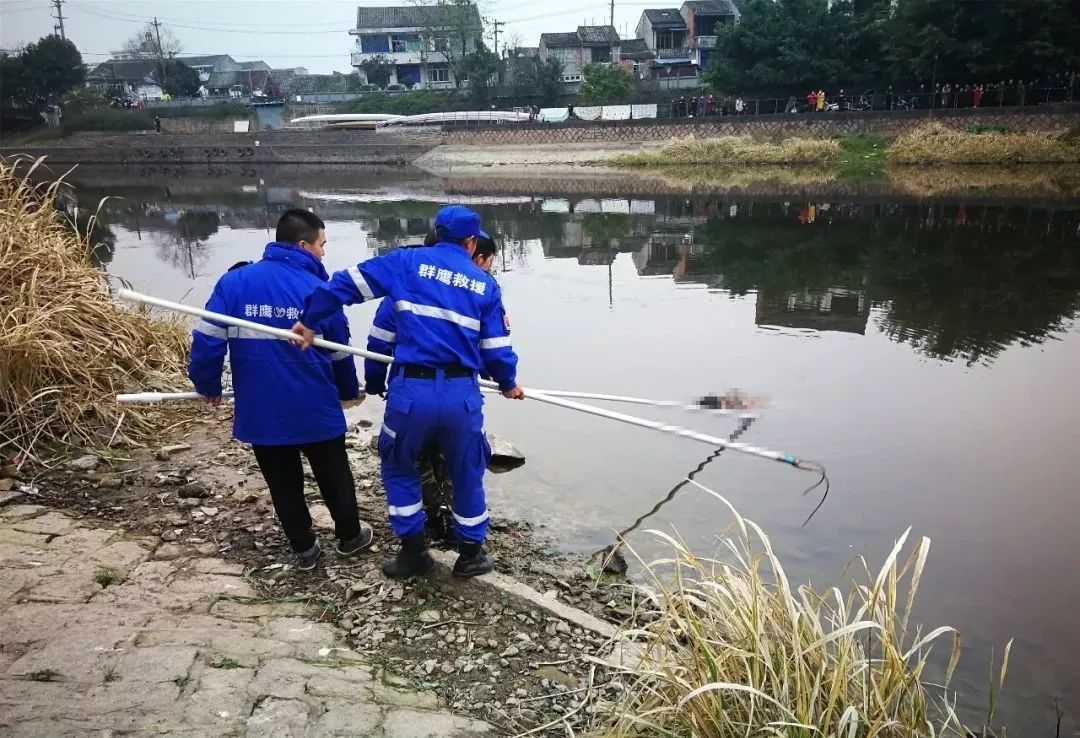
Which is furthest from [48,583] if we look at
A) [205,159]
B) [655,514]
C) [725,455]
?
[205,159]

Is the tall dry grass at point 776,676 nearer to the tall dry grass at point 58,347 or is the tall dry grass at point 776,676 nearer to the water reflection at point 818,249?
the tall dry grass at point 58,347

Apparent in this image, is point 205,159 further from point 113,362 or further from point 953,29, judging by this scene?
point 113,362

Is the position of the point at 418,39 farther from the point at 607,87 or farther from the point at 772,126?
the point at 772,126

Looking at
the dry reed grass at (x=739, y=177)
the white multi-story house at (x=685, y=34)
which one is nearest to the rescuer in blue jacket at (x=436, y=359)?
the dry reed grass at (x=739, y=177)

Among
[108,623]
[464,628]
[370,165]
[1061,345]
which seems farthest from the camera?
[370,165]

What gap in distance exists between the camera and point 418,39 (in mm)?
62281

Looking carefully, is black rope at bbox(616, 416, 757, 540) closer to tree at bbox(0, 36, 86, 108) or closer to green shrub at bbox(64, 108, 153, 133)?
green shrub at bbox(64, 108, 153, 133)

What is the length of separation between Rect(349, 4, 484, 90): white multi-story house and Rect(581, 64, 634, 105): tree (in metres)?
15.0

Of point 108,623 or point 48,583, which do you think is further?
point 48,583

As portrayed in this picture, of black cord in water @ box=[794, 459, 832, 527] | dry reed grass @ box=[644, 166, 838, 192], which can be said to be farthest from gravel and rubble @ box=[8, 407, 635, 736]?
dry reed grass @ box=[644, 166, 838, 192]

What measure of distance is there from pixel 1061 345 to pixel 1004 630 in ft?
18.5

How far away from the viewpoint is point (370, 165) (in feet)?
132

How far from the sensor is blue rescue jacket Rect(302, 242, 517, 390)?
328 centimetres

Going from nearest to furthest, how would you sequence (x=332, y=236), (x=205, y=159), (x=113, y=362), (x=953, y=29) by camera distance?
(x=113, y=362)
(x=332, y=236)
(x=953, y=29)
(x=205, y=159)
